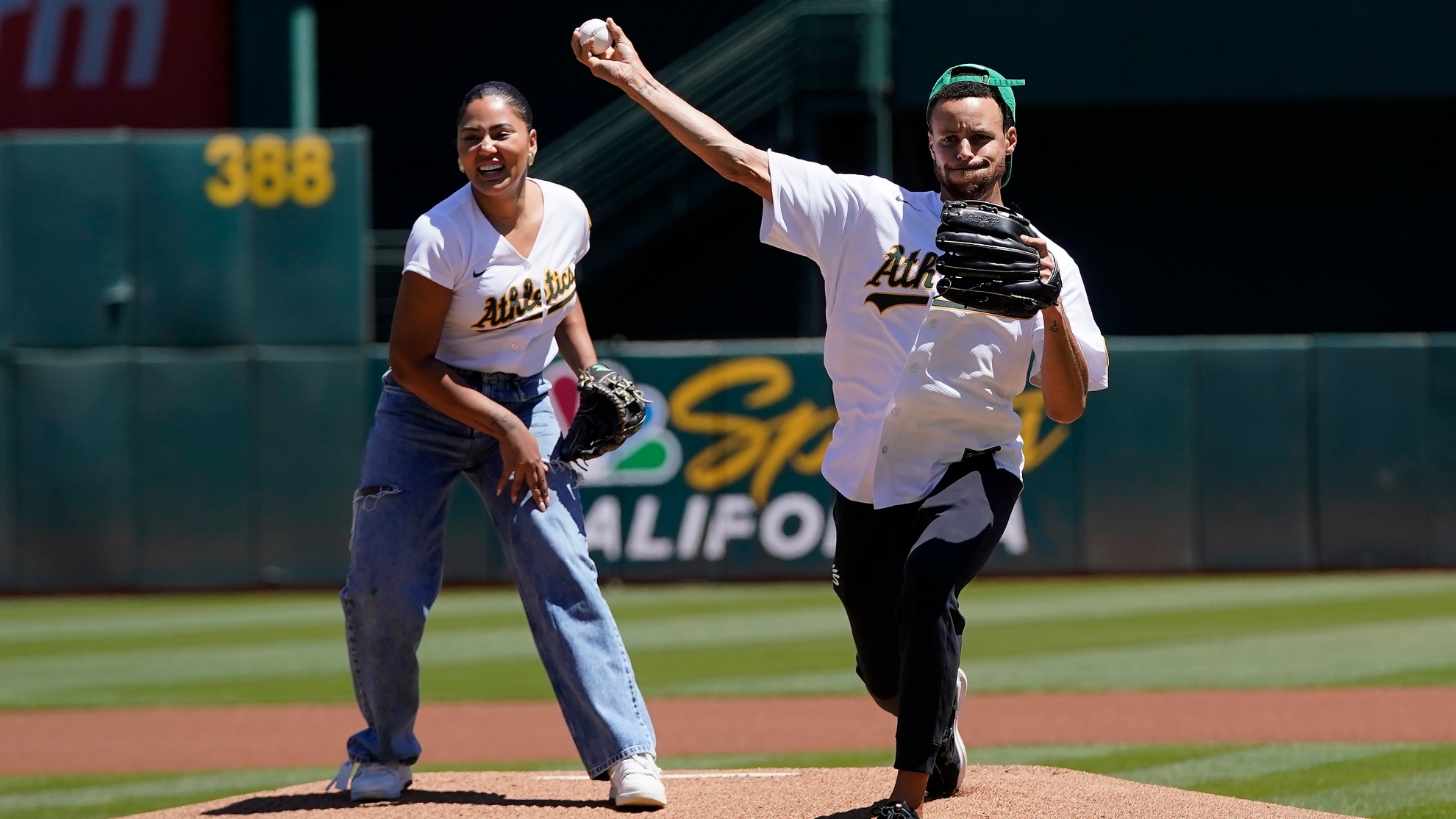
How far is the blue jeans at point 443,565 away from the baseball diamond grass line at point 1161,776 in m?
1.93

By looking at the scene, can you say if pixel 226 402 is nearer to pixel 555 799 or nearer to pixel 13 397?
pixel 13 397

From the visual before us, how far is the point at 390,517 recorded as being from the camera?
14.9 ft

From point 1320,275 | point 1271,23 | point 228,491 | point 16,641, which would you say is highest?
point 1271,23

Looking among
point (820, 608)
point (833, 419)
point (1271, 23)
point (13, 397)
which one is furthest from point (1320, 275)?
point (13, 397)

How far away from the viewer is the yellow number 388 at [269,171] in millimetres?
14539

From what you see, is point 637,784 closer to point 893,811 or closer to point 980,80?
point 893,811

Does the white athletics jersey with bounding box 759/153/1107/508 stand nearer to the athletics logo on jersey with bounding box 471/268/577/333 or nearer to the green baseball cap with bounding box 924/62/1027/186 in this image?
the green baseball cap with bounding box 924/62/1027/186

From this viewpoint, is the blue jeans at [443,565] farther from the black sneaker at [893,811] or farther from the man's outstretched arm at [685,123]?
the man's outstretched arm at [685,123]

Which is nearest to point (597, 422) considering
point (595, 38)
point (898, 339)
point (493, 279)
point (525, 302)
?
point (525, 302)

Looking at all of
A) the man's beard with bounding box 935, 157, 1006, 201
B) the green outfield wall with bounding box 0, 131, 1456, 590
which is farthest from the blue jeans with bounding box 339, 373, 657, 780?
the green outfield wall with bounding box 0, 131, 1456, 590

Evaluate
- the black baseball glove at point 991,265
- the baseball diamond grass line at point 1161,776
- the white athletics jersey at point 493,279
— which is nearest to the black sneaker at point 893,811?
the black baseball glove at point 991,265

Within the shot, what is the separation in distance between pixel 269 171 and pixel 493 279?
10.8 m

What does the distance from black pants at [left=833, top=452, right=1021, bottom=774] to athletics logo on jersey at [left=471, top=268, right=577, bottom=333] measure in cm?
99

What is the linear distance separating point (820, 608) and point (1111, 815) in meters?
8.46
